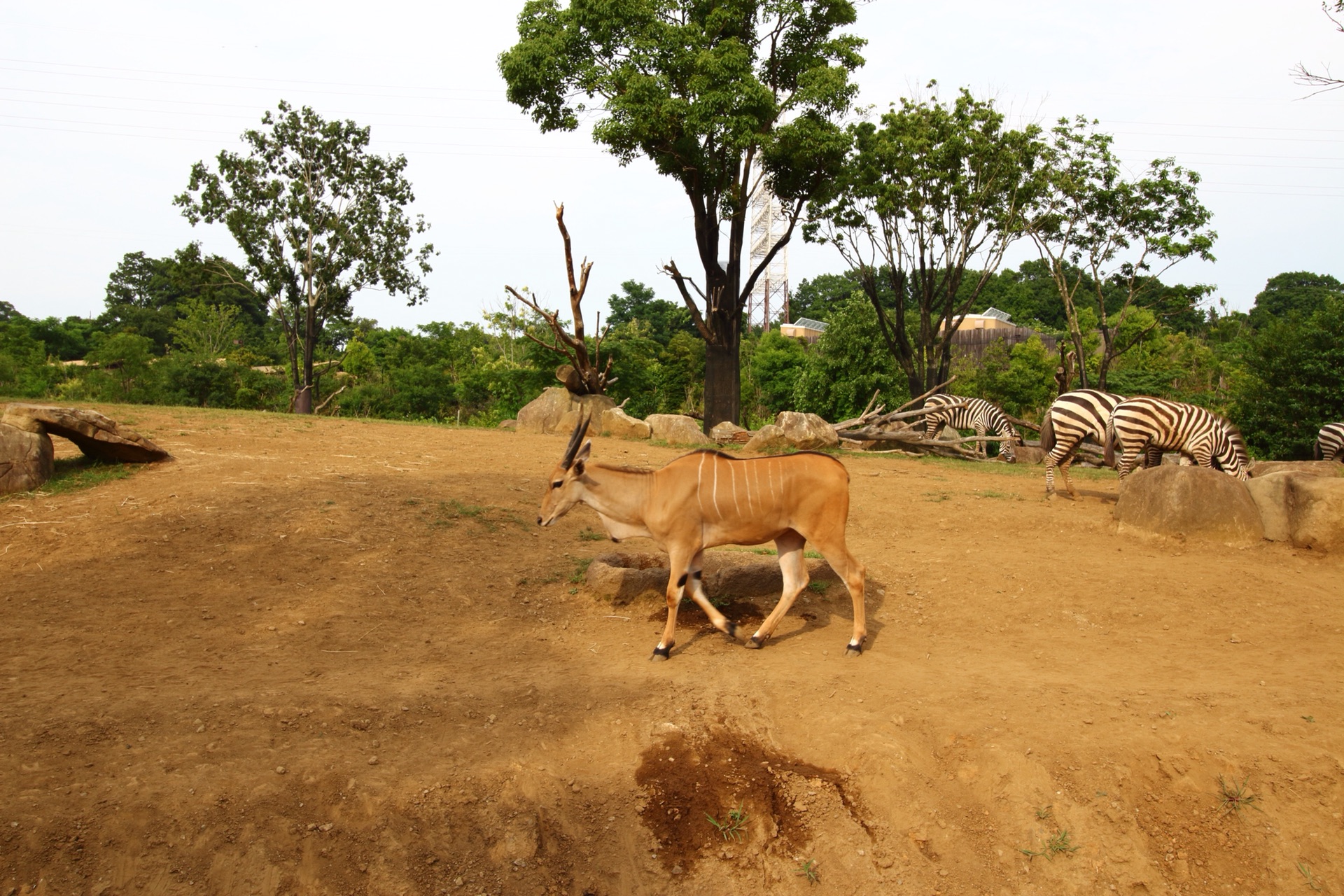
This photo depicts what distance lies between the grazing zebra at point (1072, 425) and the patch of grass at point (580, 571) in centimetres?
741

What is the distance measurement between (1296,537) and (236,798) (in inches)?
399

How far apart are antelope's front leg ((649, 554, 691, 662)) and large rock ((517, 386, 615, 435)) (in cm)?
1215

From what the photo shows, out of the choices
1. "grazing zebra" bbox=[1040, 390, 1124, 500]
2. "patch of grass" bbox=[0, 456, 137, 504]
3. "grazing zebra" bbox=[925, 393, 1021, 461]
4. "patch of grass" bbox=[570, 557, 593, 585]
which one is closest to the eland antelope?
"patch of grass" bbox=[570, 557, 593, 585]

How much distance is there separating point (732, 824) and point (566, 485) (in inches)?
128

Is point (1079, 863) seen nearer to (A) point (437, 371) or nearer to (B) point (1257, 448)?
(B) point (1257, 448)

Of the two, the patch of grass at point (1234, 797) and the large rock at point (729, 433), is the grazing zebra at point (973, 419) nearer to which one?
the large rock at point (729, 433)

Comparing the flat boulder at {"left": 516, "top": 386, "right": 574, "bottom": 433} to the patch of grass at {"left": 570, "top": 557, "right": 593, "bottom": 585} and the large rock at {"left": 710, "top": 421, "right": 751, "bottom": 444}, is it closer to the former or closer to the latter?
the large rock at {"left": 710, "top": 421, "right": 751, "bottom": 444}

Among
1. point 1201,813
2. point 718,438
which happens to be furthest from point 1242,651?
point 718,438

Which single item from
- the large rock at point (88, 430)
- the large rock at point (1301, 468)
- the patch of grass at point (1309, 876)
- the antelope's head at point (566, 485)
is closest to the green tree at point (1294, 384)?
the large rock at point (1301, 468)

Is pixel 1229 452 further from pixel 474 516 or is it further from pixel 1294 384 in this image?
pixel 474 516

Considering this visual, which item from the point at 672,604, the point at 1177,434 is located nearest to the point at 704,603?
the point at 672,604

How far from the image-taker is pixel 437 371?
90.0ft

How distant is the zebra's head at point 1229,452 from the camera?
12.5m

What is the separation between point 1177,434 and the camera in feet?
41.6
